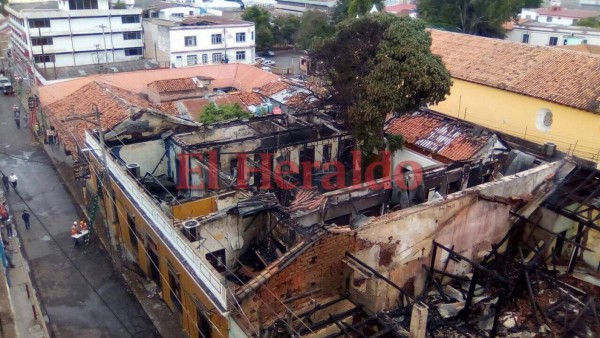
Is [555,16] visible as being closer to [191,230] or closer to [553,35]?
[553,35]

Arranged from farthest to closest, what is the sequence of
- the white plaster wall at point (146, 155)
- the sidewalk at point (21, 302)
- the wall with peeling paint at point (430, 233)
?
1. the white plaster wall at point (146, 155)
2. the sidewalk at point (21, 302)
3. the wall with peeling paint at point (430, 233)

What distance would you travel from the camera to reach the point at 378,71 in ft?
68.1

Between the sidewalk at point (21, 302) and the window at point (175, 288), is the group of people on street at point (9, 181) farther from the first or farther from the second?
the window at point (175, 288)

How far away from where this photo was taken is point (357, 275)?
1510 centimetres

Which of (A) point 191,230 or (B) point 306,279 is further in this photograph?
(A) point 191,230

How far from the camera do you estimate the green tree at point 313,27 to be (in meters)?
61.7

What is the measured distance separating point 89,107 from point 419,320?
81.0 feet

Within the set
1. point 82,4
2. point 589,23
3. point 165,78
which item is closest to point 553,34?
point 589,23

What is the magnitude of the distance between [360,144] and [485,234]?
7.34 meters

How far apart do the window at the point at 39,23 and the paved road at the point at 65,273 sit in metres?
23.2

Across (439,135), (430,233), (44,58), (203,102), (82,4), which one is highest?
(82,4)

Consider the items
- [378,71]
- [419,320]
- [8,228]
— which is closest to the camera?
[419,320]

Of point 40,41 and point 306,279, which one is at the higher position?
point 40,41

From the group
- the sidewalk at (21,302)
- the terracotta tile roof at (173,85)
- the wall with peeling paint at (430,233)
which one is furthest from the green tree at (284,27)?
the wall with peeling paint at (430,233)
